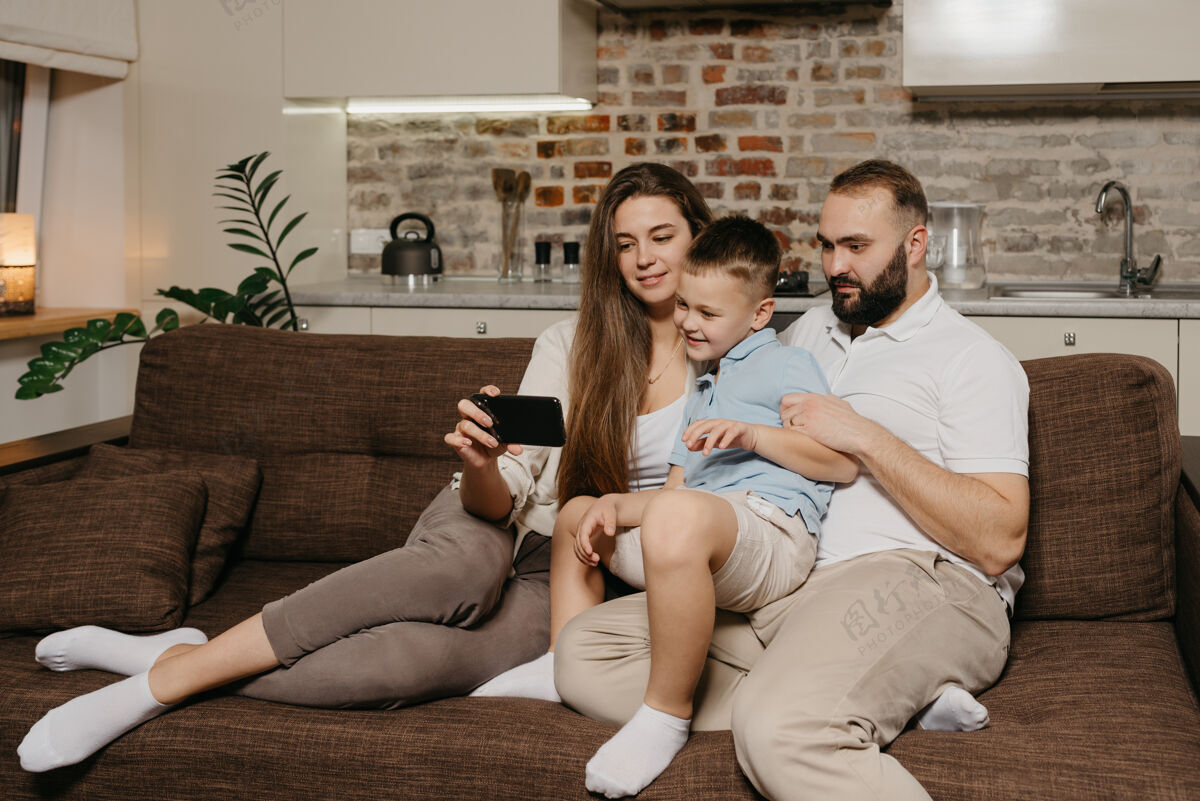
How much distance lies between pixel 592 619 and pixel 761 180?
2.70 metres

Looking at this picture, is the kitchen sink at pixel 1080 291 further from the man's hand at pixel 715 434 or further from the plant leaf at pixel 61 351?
the plant leaf at pixel 61 351

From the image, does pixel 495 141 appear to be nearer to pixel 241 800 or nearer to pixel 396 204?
pixel 396 204

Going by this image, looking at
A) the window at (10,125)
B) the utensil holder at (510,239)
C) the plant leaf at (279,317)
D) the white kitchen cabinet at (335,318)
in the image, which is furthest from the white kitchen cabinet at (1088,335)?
the window at (10,125)

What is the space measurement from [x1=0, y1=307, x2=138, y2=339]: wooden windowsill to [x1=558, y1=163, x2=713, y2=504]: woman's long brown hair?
233 centimetres

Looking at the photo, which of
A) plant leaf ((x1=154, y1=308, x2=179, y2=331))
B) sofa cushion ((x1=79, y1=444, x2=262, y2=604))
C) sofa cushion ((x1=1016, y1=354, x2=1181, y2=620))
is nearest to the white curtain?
plant leaf ((x1=154, y1=308, x2=179, y2=331))

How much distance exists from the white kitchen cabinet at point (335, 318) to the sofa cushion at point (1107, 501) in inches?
97.0

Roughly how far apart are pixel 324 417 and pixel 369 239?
2214 mm

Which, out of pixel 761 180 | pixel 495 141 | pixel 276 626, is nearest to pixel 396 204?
pixel 495 141

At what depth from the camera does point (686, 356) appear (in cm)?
213

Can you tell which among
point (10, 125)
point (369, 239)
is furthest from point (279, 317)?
point (10, 125)

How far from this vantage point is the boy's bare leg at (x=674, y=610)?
1556 millimetres

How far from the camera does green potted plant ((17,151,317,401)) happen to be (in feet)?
11.0

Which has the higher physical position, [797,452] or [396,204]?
[396,204]

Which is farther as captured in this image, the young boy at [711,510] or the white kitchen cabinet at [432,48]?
the white kitchen cabinet at [432,48]
